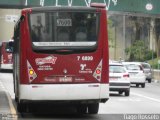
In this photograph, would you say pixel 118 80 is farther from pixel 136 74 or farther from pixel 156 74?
pixel 156 74

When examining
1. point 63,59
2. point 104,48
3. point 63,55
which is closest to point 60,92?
point 63,59

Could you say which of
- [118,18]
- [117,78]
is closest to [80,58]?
[117,78]

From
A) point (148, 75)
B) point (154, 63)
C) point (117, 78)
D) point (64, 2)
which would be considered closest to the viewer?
point (117, 78)

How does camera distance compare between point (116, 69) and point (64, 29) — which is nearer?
point (64, 29)

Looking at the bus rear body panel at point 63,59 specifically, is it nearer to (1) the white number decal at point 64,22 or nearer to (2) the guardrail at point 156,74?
(1) the white number decal at point 64,22

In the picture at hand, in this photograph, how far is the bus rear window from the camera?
648 inches

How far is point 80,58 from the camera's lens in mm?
16500

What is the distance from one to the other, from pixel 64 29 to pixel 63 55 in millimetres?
727

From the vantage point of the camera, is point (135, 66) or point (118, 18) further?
point (118, 18)

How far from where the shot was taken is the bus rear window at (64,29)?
16.5 metres

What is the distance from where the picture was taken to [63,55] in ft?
54.1

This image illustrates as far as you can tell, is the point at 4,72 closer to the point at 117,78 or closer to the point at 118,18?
the point at 117,78

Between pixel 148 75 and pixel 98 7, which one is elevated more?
pixel 98 7

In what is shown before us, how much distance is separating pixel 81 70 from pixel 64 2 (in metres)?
30.6
